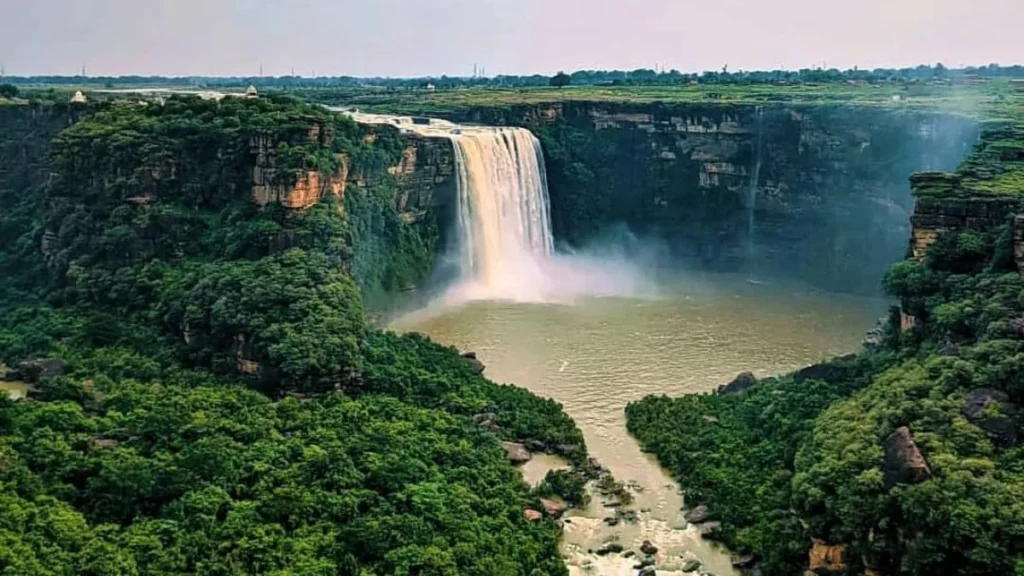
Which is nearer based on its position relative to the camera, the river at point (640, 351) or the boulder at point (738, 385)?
the river at point (640, 351)

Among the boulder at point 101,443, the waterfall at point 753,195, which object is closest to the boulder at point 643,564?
the boulder at point 101,443

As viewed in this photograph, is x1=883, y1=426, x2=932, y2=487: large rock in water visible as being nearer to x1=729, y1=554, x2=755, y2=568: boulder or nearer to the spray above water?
x1=729, y1=554, x2=755, y2=568: boulder

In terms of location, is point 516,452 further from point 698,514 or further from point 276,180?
point 276,180

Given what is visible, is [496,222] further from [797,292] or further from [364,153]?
[797,292]

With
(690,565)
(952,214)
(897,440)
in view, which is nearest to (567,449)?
(690,565)

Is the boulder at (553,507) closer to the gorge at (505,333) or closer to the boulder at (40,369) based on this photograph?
the gorge at (505,333)

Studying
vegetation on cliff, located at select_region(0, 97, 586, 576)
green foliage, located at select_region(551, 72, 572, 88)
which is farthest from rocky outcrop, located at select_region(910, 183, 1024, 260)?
green foliage, located at select_region(551, 72, 572, 88)
